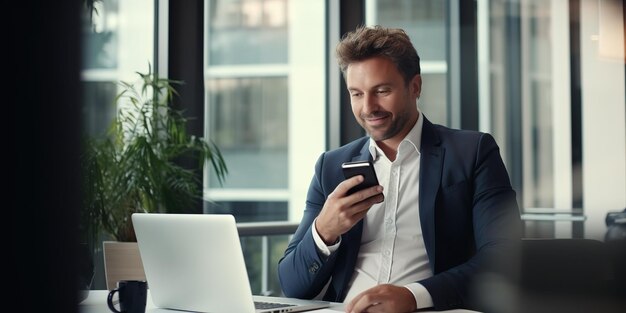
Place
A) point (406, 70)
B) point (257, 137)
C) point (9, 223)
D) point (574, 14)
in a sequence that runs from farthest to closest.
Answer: point (257, 137) < point (574, 14) < point (406, 70) < point (9, 223)

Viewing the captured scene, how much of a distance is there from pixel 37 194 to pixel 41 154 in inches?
0.5

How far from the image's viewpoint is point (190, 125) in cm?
354

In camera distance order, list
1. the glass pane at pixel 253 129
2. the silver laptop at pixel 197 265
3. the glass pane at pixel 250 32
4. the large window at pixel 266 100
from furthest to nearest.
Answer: the glass pane at pixel 250 32, the glass pane at pixel 253 129, the large window at pixel 266 100, the silver laptop at pixel 197 265

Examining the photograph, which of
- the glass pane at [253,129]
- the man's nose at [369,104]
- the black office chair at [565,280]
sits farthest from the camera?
the glass pane at [253,129]

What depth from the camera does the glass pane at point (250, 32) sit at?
502cm

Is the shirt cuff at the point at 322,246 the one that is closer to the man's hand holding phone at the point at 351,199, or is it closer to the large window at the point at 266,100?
the man's hand holding phone at the point at 351,199

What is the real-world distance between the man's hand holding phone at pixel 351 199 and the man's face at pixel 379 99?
14.1 inches

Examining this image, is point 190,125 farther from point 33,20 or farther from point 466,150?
point 33,20

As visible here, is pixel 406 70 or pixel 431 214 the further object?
pixel 406 70

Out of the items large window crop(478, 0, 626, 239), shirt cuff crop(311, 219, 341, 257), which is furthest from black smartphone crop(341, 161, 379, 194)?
large window crop(478, 0, 626, 239)

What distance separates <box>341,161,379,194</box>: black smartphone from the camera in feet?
5.49

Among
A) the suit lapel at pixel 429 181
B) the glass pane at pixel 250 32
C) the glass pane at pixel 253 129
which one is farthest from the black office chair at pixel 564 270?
the glass pane at pixel 250 32

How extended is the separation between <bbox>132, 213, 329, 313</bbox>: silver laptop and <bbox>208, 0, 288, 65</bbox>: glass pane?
3.43m

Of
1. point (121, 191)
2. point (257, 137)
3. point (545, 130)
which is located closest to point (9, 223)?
point (121, 191)
